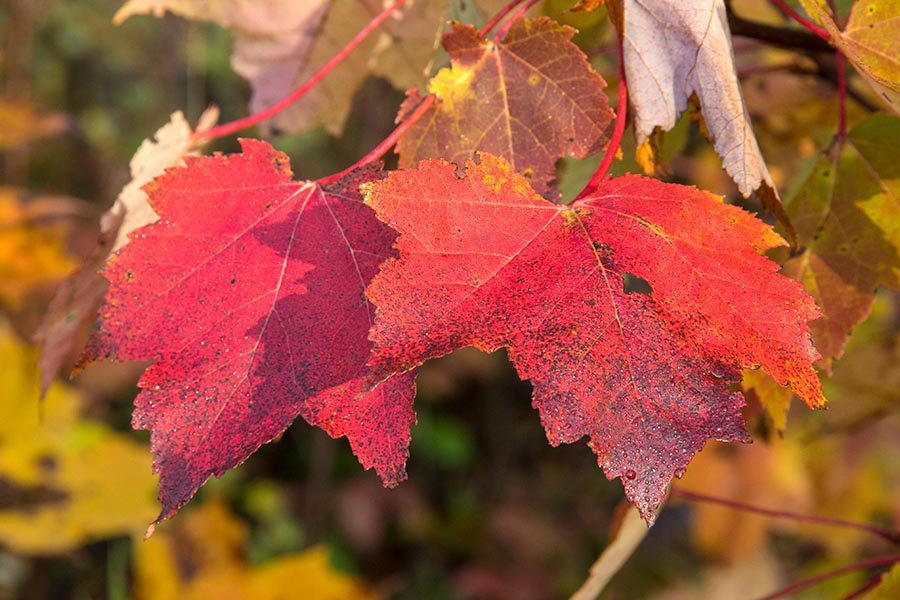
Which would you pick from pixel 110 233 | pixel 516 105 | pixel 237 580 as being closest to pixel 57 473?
pixel 237 580

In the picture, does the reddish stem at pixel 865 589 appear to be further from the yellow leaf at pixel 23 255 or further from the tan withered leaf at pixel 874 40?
the yellow leaf at pixel 23 255

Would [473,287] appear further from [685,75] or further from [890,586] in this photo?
A: [890,586]

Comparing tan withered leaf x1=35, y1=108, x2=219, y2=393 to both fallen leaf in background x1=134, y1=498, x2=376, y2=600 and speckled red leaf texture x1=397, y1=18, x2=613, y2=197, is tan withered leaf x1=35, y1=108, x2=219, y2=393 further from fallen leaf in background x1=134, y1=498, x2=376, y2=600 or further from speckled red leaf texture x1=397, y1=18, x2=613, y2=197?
fallen leaf in background x1=134, y1=498, x2=376, y2=600

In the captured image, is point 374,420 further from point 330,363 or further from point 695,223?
point 695,223

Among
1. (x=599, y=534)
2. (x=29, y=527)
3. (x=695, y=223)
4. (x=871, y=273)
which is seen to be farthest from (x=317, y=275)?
(x=599, y=534)

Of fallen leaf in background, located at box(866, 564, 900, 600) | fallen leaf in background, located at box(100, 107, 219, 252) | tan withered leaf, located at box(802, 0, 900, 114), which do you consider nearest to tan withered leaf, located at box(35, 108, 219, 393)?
fallen leaf in background, located at box(100, 107, 219, 252)

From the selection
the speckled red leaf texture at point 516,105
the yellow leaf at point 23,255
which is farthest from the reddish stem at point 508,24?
the yellow leaf at point 23,255

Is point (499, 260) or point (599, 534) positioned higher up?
point (499, 260)

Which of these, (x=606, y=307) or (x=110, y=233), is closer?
(x=606, y=307)
